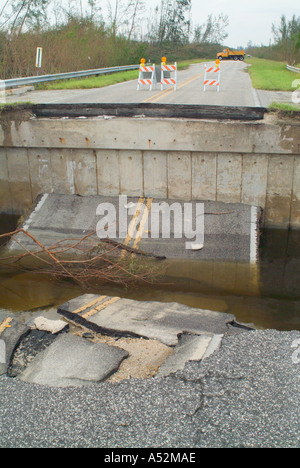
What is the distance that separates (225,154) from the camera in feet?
32.5

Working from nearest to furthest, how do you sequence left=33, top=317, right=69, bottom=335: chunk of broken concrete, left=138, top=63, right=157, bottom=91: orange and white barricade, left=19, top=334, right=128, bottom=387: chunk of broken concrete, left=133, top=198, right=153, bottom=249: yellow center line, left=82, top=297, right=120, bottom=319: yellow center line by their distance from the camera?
left=19, top=334, right=128, bottom=387: chunk of broken concrete
left=33, top=317, right=69, bottom=335: chunk of broken concrete
left=82, top=297, right=120, bottom=319: yellow center line
left=133, top=198, right=153, bottom=249: yellow center line
left=138, top=63, right=157, bottom=91: orange and white barricade

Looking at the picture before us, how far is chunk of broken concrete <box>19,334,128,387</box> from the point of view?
4.72 metres

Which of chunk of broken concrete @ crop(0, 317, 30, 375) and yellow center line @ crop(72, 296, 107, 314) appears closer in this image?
chunk of broken concrete @ crop(0, 317, 30, 375)

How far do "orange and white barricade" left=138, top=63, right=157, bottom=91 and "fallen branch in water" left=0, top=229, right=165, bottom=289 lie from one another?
32.7ft

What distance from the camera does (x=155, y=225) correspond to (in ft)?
32.2

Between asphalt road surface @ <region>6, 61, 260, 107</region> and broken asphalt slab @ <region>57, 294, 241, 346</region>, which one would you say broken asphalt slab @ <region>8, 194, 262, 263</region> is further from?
asphalt road surface @ <region>6, 61, 260, 107</region>

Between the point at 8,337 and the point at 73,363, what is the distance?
1.15 m
